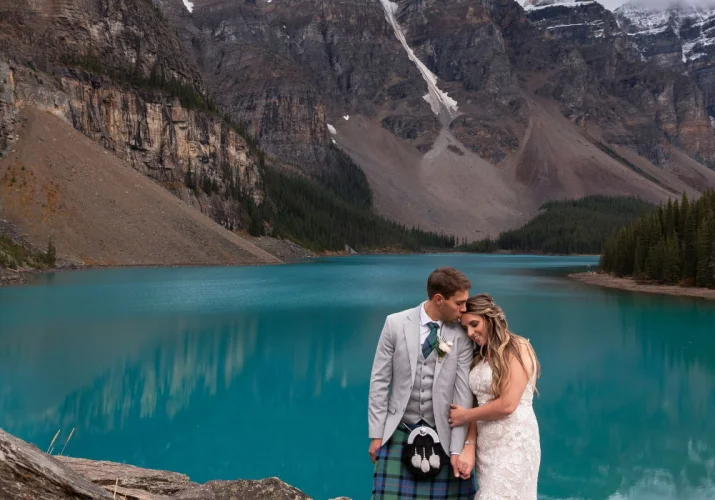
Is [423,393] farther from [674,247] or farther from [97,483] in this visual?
[674,247]

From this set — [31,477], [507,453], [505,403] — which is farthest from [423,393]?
[31,477]

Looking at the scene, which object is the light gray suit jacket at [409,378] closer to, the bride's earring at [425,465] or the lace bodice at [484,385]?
the lace bodice at [484,385]

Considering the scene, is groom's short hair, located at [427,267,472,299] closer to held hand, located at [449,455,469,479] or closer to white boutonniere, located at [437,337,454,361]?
white boutonniere, located at [437,337,454,361]

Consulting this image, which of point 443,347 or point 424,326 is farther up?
point 424,326

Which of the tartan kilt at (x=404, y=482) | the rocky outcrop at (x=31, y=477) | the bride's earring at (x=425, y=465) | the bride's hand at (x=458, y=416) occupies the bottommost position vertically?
the tartan kilt at (x=404, y=482)

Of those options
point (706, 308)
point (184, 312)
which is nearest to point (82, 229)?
point (184, 312)

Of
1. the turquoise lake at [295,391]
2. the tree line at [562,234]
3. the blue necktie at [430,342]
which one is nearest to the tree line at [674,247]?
the turquoise lake at [295,391]
